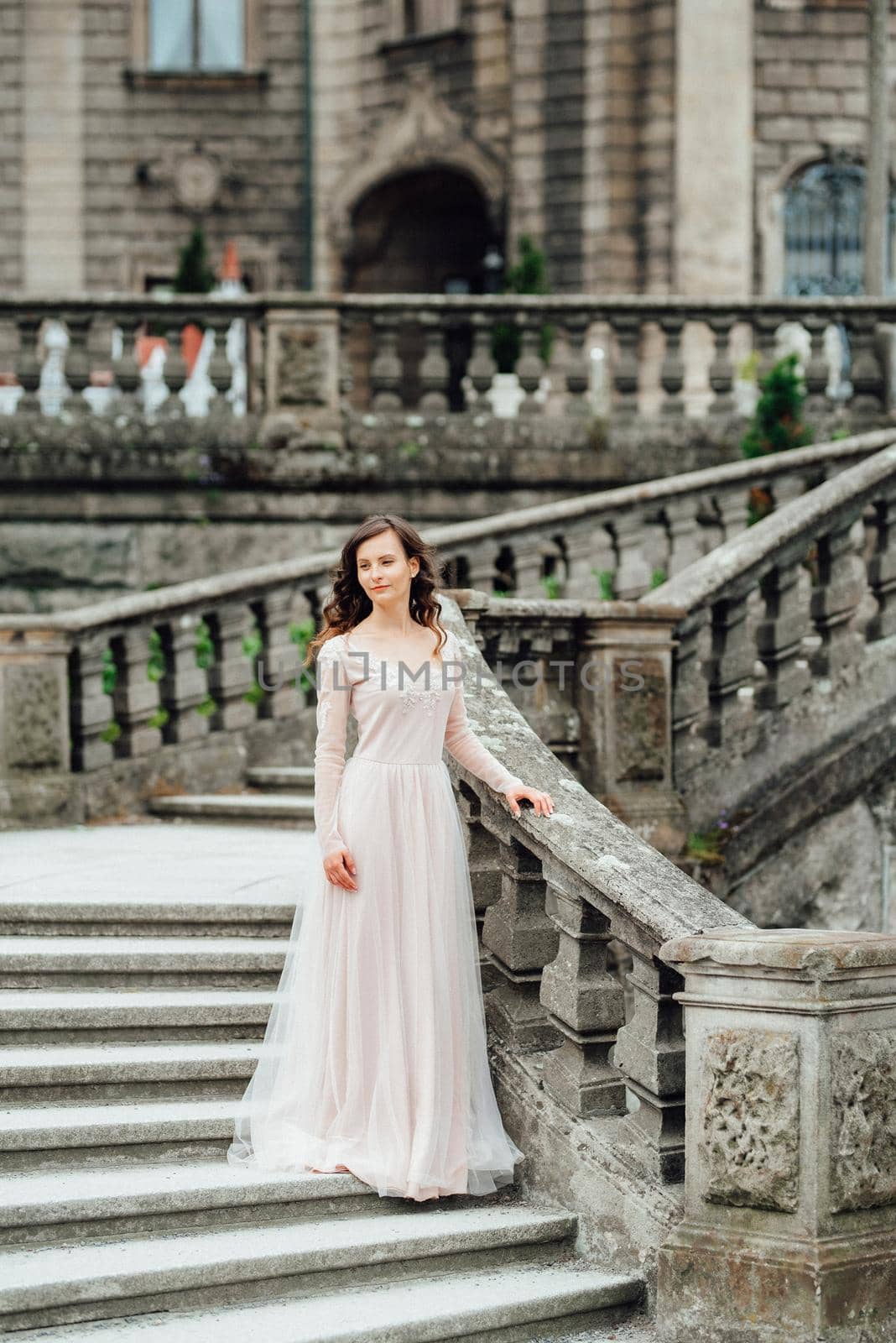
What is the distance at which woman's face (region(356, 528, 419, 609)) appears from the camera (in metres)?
4.55

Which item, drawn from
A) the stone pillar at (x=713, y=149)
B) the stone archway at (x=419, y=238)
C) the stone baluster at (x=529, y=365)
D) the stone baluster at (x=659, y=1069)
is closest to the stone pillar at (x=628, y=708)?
the stone baluster at (x=659, y=1069)

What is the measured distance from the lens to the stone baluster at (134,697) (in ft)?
26.8

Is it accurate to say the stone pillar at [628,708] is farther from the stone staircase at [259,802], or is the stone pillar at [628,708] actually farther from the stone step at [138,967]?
the stone step at [138,967]

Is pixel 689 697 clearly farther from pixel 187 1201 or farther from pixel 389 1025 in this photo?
pixel 187 1201

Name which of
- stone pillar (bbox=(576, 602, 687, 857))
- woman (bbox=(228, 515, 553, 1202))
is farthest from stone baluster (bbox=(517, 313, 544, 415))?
woman (bbox=(228, 515, 553, 1202))

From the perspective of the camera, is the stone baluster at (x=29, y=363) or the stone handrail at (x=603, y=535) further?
the stone baluster at (x=29, y=363)

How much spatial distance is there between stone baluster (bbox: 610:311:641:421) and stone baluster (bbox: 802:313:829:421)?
1159 millimetres

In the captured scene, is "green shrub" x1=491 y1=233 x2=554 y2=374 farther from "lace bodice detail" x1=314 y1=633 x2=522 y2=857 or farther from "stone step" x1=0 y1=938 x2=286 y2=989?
"lace bodice detail" x1=314 y1=633 x2=522 y2=857

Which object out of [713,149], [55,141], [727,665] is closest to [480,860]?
[727,665]

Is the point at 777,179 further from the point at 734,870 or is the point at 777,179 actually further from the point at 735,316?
the point at 734,870

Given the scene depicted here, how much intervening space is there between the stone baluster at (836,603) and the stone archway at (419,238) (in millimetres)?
12440

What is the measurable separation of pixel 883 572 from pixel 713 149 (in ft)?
36.5

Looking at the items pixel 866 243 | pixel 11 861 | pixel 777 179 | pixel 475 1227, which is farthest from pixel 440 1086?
pixel 777 179

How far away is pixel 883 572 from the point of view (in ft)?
25.3
